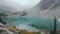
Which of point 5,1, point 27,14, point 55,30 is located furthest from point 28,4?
point 55,30

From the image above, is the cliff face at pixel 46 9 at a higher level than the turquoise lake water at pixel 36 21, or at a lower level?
higher

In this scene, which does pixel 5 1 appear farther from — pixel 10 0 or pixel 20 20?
pixel 20 20

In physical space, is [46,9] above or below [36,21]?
above

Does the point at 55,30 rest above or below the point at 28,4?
below

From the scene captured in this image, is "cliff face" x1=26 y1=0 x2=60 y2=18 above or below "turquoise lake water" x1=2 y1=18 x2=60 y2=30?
above

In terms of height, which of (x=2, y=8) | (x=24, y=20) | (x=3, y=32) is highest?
(x=2, y=8)

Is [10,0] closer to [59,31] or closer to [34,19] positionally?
[34,19]

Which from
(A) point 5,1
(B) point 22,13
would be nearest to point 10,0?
(A) point 5,1

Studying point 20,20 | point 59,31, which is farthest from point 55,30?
point 20,20

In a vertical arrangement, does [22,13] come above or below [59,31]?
above
